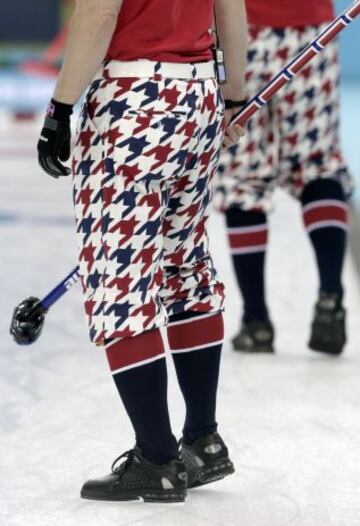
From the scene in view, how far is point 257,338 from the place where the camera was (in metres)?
3.26

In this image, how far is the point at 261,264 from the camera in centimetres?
327

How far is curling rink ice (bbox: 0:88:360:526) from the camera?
2158 millimetres

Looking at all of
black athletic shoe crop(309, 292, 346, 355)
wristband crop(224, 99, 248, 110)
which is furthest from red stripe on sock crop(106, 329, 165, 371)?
black athletic shoe crop(309, 292, 346, 355)

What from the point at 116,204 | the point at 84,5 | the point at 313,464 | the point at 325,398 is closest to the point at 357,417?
the point at 325,398

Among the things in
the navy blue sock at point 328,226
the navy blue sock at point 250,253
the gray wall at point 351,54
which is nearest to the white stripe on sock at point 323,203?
the navy blue sock at point 328,226

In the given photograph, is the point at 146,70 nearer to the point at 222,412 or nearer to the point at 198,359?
the point at 198,359

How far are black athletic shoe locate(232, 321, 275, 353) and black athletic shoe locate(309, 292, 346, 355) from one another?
4.5 inches

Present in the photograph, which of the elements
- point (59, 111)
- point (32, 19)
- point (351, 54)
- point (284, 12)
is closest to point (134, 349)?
point (59, 111)

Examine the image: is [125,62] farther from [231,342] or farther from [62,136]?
[231,342]

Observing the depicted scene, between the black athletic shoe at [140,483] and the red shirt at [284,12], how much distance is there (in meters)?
1.30

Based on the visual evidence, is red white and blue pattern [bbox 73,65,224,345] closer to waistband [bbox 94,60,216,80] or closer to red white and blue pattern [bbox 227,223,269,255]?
waistband [bbox 94,60,216,80]

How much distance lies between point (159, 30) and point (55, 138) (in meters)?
0.24

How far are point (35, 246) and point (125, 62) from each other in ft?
8.43

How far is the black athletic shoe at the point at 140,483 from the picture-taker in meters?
2.17
